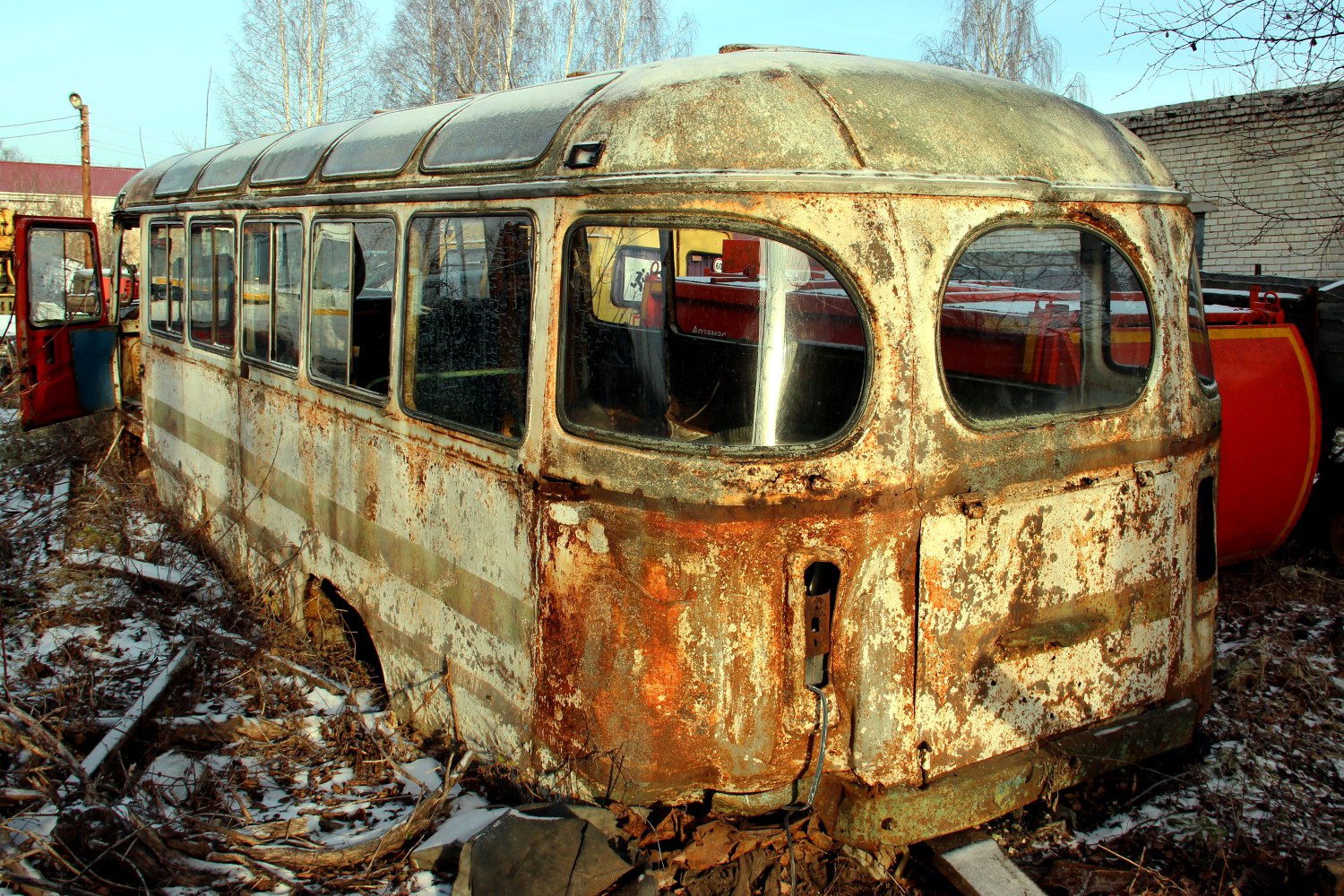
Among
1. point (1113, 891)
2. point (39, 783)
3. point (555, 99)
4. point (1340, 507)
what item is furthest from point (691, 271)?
point (1340, 507)

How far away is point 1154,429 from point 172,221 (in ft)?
17.8

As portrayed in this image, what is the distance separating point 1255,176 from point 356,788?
14953 mm

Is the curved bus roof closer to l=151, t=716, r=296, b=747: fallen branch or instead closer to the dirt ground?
the dirt ground

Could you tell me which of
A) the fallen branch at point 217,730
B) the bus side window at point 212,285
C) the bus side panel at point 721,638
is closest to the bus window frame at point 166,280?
the bus side window at point 212,285

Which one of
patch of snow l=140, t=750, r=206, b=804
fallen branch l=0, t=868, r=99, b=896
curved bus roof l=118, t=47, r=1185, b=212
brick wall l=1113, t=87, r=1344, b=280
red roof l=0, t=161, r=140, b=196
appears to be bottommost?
patch of snow l=140, t=750, r=206, b=804

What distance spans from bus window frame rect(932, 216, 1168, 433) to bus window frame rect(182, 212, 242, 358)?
12.3 ft

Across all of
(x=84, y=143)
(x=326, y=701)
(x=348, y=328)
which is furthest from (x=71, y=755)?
(x=84, y=143)

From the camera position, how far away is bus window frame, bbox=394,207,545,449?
3.04 m

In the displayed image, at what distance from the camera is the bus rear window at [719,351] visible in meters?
2.74

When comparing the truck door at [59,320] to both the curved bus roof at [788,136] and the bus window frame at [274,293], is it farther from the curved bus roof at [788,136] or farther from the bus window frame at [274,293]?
the curved bus roof at [788,136]

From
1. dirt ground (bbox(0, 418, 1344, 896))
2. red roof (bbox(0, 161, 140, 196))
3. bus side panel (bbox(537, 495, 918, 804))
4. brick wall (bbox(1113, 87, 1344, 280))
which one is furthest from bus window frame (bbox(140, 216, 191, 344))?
red roof (bbox(0, 161, 140, 196))

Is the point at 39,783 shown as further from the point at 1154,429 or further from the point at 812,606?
the point at 1154,429

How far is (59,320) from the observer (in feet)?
24.9

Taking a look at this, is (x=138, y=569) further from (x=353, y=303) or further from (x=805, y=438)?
(x=805, y=438)
